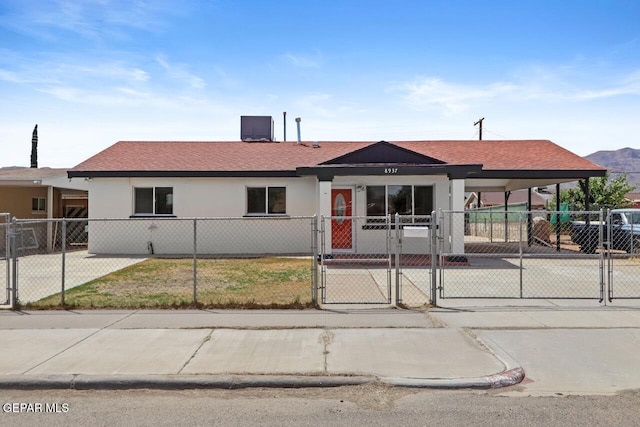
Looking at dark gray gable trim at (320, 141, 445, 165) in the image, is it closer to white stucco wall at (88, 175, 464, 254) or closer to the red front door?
the red front door

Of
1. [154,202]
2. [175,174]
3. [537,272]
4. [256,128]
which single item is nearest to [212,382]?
[537,272]

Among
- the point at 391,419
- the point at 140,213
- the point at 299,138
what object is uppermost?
the point at 299,138

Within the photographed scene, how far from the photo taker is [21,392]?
17.9ft

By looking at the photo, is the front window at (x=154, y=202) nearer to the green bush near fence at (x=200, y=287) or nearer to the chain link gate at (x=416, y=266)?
the green bush near fence at (x=200, y=287)

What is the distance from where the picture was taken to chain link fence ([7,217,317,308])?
985 cm

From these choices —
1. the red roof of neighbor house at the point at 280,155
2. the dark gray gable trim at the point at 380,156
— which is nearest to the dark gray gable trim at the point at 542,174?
the red roof of neighbor house at the point at 280,155

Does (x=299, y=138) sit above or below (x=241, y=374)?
above

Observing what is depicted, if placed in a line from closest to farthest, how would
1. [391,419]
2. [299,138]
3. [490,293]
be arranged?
[391,419], [490,293], [299,138]

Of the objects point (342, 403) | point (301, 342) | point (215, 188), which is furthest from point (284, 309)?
point (215, 188)

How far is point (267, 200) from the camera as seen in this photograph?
1984 cm

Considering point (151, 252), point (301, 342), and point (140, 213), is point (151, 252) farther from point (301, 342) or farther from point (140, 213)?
point (301, 342)

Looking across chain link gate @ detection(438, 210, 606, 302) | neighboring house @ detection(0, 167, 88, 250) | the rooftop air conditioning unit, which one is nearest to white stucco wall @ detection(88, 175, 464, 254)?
neighboring house @ detection(0, 167, 88, 250)

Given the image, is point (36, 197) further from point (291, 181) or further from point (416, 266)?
point (416, 266)

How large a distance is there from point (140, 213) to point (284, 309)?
12.5 m
